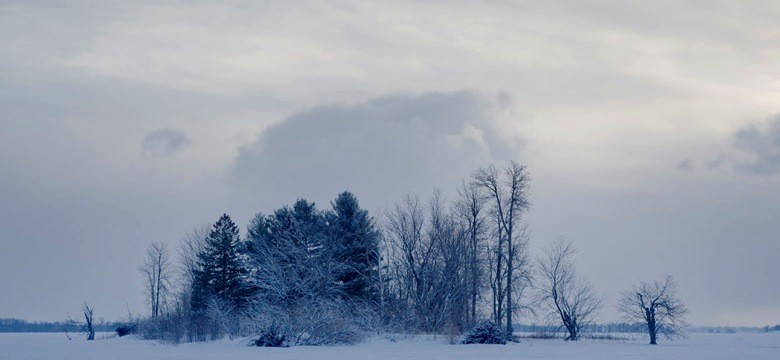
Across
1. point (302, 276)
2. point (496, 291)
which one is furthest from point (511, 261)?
point (302, 276)

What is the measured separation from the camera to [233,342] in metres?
52.4

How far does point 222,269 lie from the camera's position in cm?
6750

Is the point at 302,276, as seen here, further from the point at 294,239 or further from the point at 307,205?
the point at 307,205

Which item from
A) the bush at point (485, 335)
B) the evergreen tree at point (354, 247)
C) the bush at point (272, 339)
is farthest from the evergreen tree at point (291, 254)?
the bush at point (485, 335)

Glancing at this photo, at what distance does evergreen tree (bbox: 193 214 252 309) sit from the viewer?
6694 cm

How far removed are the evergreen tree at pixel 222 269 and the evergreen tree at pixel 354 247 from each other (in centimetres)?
790

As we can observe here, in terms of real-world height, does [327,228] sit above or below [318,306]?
above

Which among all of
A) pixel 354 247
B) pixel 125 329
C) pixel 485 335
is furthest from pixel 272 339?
pixel 125 329

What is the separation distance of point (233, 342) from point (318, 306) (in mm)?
5776

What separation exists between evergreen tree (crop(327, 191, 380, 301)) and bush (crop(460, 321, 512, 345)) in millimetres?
13061

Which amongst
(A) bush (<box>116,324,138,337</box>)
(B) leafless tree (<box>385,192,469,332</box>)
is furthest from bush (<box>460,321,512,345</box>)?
(A) bush (<box>116,324,138,337</box>)

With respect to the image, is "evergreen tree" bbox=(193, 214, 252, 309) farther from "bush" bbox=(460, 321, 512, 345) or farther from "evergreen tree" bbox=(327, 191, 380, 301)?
"bush" bbox=(460, 321, 512, 345)

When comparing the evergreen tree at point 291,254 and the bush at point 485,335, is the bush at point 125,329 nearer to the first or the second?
the evergreen tree at point 291,254

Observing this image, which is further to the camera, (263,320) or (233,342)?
(233,342)
